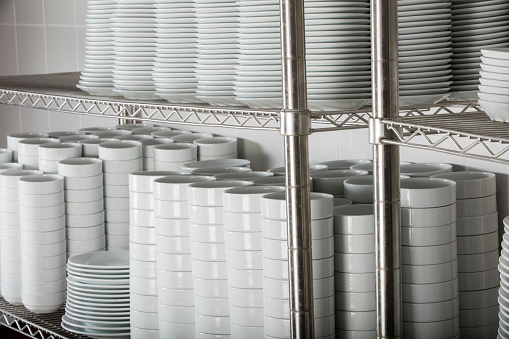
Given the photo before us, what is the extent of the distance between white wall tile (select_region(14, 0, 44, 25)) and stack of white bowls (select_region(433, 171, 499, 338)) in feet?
6.03

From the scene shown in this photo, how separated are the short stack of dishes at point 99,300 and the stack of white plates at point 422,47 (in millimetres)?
774

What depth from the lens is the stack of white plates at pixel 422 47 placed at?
52.4 inches

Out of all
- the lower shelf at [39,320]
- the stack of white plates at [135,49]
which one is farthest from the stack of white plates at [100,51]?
the lower shelf at [39,320]

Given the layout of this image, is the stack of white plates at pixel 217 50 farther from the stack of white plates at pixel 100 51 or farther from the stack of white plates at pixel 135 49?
the stack of white plates at pixel 100 51

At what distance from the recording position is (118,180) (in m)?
1.93

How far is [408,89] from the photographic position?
1.34m

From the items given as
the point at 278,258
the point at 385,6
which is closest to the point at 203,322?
the point at 278,258

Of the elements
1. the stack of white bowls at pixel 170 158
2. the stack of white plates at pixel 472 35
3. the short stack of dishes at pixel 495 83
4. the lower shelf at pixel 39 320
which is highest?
the stack of white plates at pixel 472 35

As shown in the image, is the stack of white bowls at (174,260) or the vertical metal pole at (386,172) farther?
the stack of white bowls at (174,260)

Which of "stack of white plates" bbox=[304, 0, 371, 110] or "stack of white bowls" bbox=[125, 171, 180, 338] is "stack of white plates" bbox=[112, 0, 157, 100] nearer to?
"stack of white bowls" bbox=[125, 171, 180, 338]

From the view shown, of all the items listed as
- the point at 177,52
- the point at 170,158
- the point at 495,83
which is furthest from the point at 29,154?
the point at 495,83

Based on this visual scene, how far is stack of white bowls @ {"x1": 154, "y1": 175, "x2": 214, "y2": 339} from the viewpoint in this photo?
1568 millimetres

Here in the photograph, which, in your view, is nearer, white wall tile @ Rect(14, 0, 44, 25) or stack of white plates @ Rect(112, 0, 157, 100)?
stack of white plates @ Rect(112, 0, 157, 100)

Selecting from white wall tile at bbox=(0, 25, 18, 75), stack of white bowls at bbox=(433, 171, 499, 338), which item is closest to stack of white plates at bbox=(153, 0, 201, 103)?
stack of white bowls at bbox=(433, 171, 499, 338)
